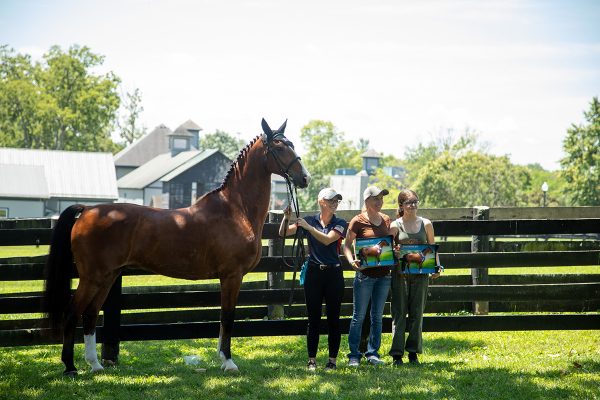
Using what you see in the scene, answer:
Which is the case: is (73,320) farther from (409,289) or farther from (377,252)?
(409,289)

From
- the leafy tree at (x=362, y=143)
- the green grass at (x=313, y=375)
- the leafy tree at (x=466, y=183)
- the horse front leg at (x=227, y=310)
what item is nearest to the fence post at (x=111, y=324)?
the green grass at (x=313, y=375)

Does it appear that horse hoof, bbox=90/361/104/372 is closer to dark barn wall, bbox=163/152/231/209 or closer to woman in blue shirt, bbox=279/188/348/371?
woman in blue shirt, bbox=279/188/348/371

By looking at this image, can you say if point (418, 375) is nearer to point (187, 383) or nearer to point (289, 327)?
point (289, 327)

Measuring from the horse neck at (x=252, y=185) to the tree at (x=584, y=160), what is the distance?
162ft

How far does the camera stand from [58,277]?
6609 mm

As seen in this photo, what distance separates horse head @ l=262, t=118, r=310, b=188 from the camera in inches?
266

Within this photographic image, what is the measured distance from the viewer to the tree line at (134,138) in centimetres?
5391

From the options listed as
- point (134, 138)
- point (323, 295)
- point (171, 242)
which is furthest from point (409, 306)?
point (134, 138)

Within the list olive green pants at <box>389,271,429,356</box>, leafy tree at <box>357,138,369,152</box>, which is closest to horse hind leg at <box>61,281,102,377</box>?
olive green pants at <box>389,271,429,356</box>

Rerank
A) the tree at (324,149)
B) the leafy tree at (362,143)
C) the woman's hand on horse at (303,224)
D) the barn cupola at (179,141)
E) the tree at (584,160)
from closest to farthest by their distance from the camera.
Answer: the woman's hand on horse at (303,224) → the tree at (584,160) → the barn cupola at (179,141) → the tree at (324,149) → the leafy tree at (362,143)

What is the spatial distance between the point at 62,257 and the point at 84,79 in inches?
2564

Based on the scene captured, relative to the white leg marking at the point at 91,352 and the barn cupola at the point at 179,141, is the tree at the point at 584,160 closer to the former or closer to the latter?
the barn cupola at the point at 179,141

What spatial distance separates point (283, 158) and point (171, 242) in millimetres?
1391

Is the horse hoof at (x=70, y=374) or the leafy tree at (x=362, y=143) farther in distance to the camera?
the leafy tree at (x=362, y=143)
